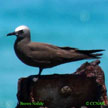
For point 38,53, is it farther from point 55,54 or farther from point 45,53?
point 55,54

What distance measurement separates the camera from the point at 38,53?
269 inches

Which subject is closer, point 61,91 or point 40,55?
point 40,55

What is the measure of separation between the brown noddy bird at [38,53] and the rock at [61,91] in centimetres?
22

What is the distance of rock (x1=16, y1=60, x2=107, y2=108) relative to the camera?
690cm

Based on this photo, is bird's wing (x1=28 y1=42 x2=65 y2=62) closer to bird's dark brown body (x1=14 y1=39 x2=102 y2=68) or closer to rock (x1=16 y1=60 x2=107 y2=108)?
bird's dark brown body (x1=14 y1=39 x2=102 y2=68)

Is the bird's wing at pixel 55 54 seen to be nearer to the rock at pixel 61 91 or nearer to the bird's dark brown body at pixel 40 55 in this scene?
the bird's dark brown body at pixel 40 55

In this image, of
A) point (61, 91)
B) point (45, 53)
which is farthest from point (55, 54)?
point (61, 91)

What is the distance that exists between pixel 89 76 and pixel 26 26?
112 cm

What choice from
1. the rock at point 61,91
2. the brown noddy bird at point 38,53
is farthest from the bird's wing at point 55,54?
the rock at point 61,91

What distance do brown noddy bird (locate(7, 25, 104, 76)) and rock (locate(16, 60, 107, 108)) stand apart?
0.73ft

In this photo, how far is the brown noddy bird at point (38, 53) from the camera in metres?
6.80

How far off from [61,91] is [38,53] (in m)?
0.61

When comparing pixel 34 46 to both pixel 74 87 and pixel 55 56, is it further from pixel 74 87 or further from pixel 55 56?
pixel 74 87

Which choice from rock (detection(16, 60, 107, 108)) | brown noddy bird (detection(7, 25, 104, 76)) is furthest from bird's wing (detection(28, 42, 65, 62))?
rock (detection(16, 60, 107, 108))
